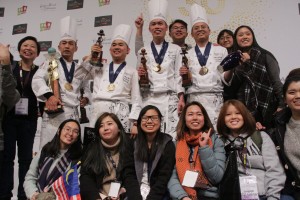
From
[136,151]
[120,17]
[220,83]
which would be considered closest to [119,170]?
[136,151]

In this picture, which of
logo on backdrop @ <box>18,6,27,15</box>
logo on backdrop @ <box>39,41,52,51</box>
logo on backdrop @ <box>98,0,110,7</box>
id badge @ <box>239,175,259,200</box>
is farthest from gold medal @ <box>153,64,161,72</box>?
logo on backdrop @ <box>18,6,27,15</box>

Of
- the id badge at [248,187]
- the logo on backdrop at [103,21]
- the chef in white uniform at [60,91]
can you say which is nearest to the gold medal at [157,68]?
the chef in white uniform at [60,91]

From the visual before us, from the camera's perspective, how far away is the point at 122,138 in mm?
2430

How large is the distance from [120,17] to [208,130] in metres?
2.61

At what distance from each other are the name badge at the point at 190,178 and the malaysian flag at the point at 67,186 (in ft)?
2.37

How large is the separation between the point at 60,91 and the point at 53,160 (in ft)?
2.25

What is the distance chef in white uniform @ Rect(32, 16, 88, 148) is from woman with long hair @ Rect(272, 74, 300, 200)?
170 cm

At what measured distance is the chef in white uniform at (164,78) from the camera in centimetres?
268

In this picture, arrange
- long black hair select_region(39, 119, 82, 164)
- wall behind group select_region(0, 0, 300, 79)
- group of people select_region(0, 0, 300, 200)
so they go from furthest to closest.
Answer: wall behind group select_region(0, 0, 300, 79) → long black hair select_region(39, 119, 82, 164) → group of people select_region(0, 0, 300, 200)

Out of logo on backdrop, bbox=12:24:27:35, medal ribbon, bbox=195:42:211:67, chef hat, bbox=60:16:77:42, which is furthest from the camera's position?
logo on backdrop, bbox=12:24:27:35

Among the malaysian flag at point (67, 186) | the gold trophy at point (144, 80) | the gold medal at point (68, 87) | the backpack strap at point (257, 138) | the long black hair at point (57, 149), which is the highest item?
the gold trophy at point (144, 80)

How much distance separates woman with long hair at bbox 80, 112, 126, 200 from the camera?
2.22 m

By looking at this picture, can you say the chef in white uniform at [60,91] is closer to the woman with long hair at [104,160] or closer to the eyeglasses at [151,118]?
the woman with long hair at [104,160]

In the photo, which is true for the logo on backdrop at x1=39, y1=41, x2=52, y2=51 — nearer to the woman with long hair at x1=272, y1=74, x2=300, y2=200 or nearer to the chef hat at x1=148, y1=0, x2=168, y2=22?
the chef hat at x1=148, y1=0, x2=168, y2=22
